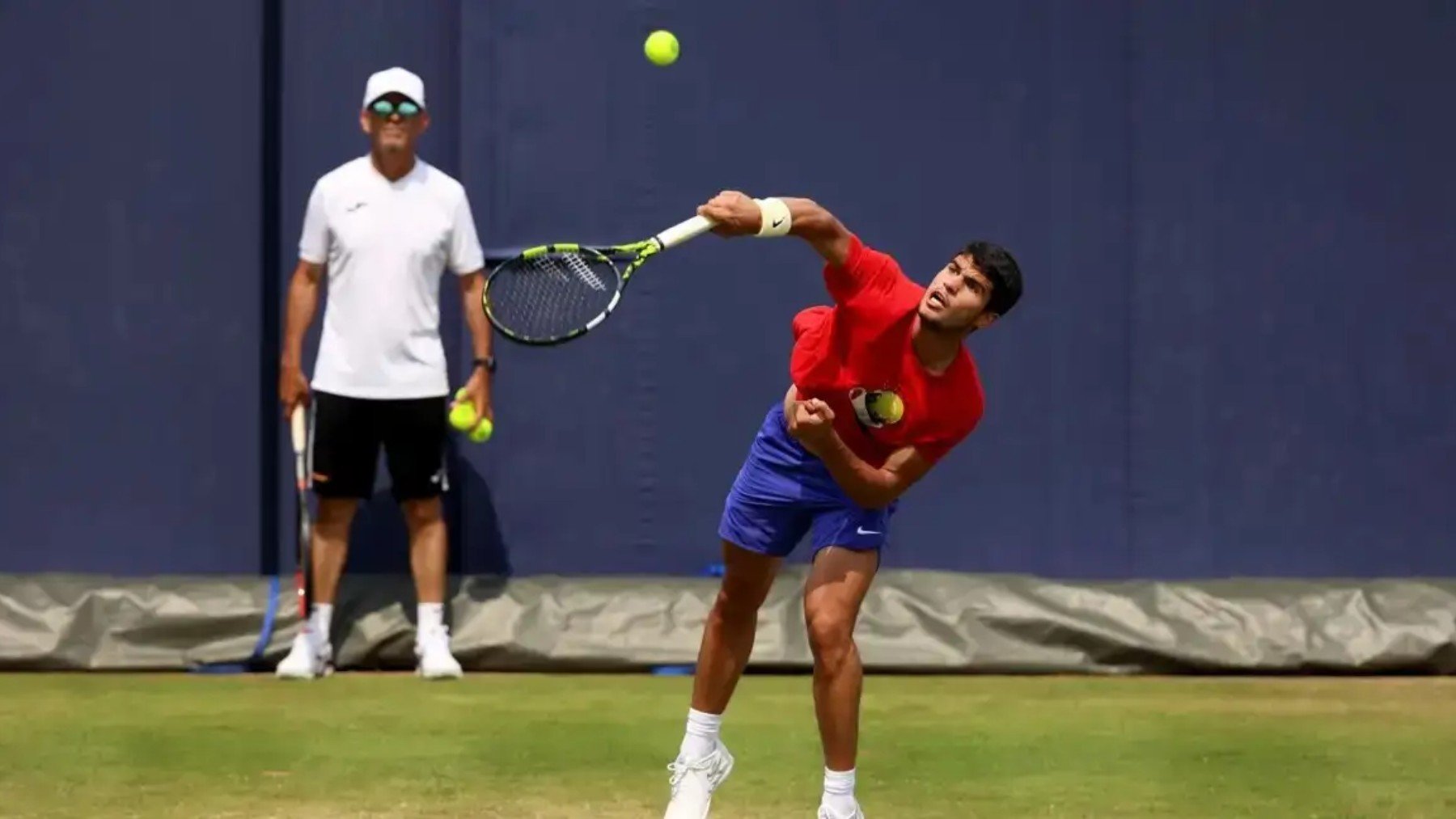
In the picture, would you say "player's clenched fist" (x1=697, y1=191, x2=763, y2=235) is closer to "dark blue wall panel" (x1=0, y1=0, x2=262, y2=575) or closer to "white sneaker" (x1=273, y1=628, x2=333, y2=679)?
"white sneaker" (x1=273, y1=628, x2=333, y2=679)

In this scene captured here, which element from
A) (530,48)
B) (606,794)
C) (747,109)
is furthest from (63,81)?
(606,794)

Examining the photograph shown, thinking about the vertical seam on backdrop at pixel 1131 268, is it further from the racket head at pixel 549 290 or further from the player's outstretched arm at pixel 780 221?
the player's outstretched arm at pixel 780 221

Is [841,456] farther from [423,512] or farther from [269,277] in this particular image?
[269,277]

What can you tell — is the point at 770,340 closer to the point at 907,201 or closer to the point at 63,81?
the point at 907,201

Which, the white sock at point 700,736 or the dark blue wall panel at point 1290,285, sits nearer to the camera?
the white sock at point 700,736

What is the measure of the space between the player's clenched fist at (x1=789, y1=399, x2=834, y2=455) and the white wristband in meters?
0.40

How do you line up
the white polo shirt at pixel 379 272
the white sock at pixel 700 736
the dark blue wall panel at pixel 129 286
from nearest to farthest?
the white sock at pixel 700 736 < the white polo shirt at pixel 379 272 < the dark blue wall panel at pixel 129 286

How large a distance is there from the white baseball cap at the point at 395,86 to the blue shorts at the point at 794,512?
3.14 meters

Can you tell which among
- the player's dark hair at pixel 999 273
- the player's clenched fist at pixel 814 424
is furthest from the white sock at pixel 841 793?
the player's dark hair at pixel 999 273

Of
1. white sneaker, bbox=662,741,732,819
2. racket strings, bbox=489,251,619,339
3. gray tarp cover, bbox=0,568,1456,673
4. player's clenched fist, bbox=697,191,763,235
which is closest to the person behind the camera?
player's clenched fist, bbox=697,191,763,235

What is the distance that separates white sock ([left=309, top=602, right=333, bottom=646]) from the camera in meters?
8.34

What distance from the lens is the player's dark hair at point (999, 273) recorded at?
5.43 meters

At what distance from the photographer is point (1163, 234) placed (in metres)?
9.22

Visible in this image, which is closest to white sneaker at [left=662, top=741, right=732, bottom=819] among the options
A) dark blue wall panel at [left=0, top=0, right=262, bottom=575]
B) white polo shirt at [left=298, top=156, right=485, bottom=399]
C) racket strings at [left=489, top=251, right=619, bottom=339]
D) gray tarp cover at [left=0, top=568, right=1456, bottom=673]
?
racket strings at [left=489, top=251, right=619, bottom=339]
